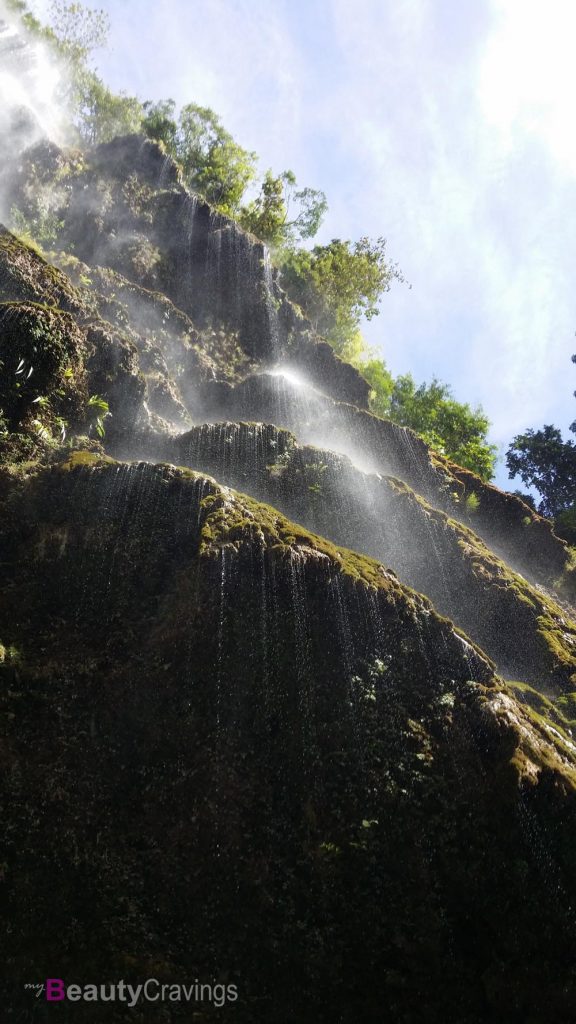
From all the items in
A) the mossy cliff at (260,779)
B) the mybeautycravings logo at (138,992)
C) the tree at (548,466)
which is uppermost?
the tree at (548,466)

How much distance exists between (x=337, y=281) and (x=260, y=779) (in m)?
37.3

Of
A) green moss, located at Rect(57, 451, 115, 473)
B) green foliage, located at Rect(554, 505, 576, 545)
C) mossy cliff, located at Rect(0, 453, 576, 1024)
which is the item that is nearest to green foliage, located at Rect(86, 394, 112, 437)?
green moss, located at Rect(57, 451, 115, 473)

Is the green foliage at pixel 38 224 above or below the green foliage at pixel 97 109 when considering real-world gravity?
below

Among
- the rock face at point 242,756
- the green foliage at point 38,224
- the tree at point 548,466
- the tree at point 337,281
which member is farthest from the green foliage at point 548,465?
the green foliage at point 38,224

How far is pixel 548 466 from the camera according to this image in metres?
42.2

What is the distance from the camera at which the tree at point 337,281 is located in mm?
38688

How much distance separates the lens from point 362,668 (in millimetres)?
10266

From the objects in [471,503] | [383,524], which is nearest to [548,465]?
[471,503]

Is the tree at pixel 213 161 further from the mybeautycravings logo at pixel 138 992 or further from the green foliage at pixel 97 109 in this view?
the mybeautycravings logo at pixel 138 992

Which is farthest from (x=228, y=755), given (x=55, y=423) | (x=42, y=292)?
(x=42, y=292)

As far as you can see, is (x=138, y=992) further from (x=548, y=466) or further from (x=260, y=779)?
(x=548, y=466)

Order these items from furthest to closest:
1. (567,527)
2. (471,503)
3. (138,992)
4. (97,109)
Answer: (97,109) < (567,527) < (471,503) < (138,992)

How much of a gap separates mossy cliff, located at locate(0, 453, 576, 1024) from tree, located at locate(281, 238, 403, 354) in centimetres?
3170

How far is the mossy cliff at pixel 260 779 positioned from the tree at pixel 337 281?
3170 centimetres
